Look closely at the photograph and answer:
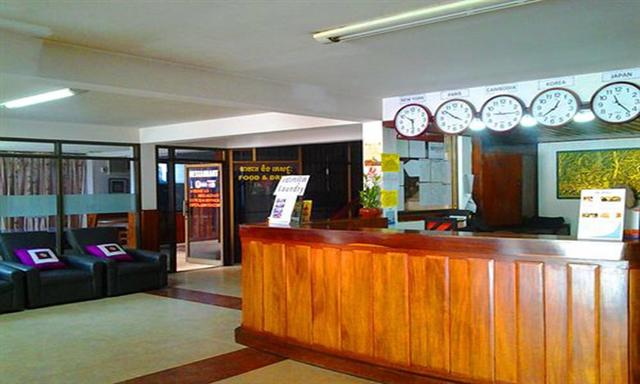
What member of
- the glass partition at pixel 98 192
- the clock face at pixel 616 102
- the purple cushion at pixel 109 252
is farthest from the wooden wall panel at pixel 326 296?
the glass partition at pixel 98 192

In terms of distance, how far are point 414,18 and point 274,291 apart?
2696 millimetres

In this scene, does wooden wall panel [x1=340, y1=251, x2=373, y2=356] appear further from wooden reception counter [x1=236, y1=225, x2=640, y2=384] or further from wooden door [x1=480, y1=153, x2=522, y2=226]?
wooden door [x1=480, y1=153, x2=522, y2=226]

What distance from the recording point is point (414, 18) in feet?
11.5

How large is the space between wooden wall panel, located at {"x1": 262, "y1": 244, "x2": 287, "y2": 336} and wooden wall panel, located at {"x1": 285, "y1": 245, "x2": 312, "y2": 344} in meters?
0.07

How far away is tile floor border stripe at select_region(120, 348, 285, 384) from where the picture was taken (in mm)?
4301

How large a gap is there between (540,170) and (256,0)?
819 cm

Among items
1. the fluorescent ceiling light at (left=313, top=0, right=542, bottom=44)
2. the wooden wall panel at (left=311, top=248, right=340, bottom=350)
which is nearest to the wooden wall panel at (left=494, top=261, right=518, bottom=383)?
the wooden wall panel at (left=311, top=248, right=340, bottom=350)

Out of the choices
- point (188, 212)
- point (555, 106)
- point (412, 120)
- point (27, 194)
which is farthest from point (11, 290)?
point (555, 106)

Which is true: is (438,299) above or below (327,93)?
below

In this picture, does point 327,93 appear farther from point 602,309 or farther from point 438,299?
point 602,309

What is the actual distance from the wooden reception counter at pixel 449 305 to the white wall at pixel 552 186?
6.54 meters

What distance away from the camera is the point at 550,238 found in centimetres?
358

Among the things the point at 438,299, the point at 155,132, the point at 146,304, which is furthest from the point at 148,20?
the point at 155,132

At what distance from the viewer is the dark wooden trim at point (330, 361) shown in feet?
13.4
